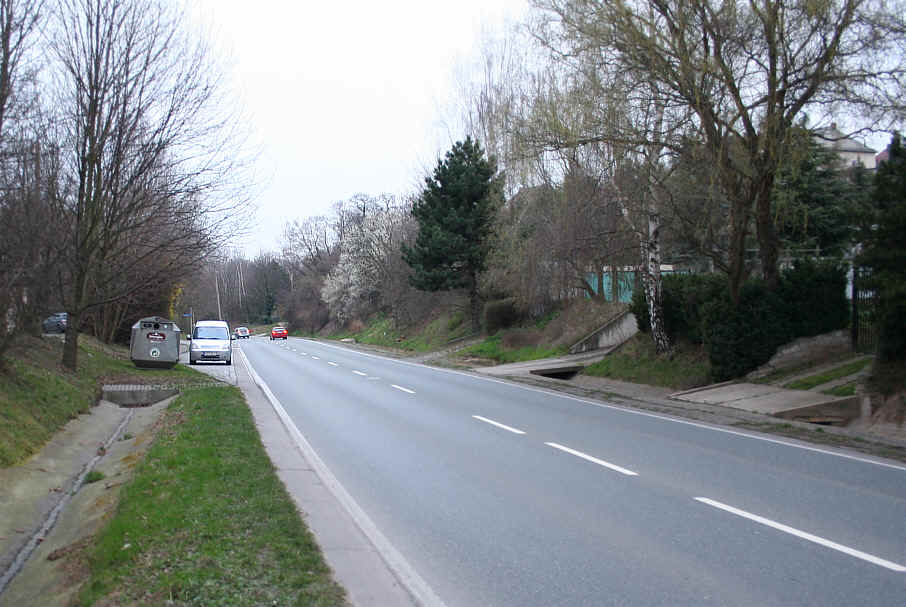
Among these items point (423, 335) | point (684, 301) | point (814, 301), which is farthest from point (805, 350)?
point (423, 335)

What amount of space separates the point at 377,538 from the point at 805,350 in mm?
13908

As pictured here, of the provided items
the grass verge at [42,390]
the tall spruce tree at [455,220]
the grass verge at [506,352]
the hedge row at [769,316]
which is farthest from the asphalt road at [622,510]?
the tall spruce tree at [455,220]

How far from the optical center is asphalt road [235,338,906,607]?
562 centimetres

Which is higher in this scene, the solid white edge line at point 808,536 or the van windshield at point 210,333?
the van windshield at point 210,333

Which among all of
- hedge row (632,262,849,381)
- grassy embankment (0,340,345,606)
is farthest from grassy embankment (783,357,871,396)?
grassy embankment (0,340,345,606)

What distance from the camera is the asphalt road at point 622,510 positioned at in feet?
18.4

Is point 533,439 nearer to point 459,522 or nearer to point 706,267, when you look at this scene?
point 459,522

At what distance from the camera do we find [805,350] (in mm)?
17797

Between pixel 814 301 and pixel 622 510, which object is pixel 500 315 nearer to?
pixel 814 301

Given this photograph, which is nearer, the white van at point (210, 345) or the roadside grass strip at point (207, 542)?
the roadside grass strip at point (207, 542)

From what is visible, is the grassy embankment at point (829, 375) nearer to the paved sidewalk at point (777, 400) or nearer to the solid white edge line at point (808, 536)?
the paved sidewalk at point (777, 400)

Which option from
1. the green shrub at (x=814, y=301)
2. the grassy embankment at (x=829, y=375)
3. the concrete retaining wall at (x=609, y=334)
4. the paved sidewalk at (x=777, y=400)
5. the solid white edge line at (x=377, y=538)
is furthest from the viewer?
the concrete retaining wall at (x=609, y=334)

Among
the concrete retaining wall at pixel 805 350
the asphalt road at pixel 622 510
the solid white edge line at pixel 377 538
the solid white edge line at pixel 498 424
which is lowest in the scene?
the solid white edge line at pixel 377 538

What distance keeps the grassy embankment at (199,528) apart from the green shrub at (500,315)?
2813cm
